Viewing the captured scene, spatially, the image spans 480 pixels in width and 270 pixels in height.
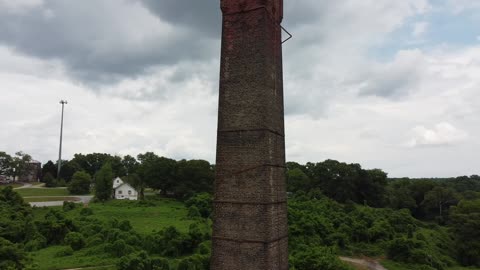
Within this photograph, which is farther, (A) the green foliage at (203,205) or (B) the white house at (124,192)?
(B) the white house at (124,192)

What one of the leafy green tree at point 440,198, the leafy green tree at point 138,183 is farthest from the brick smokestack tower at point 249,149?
the leafy green tree at point 440,198

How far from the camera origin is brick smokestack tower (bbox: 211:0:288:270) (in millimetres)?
8148

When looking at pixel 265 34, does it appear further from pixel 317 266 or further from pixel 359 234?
pixel 359 234

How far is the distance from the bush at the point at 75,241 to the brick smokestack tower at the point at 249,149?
1530 centimetres

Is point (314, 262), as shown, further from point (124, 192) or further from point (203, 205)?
point (124, 192)

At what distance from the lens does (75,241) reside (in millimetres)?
20859

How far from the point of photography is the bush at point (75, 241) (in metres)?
20.9

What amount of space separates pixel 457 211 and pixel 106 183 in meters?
34.5

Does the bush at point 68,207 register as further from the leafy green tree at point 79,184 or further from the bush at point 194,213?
the leafy green tree at point 79,184

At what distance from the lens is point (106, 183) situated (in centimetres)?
4134

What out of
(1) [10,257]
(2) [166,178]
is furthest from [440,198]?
(1) [10,257]

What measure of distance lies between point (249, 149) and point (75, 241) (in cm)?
1656

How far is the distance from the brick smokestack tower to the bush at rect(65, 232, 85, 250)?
15.3 metres

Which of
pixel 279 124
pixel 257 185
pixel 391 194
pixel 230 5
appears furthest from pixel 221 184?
pixel 391 194
